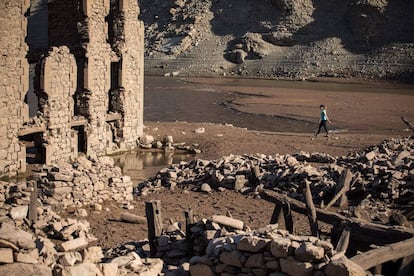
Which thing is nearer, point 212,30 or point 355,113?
point 355,113

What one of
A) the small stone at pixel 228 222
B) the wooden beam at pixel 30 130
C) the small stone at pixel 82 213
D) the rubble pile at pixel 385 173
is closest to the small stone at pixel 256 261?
the small stone at pixel 228 222

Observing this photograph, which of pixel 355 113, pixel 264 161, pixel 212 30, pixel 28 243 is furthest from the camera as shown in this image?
pixel 212 30

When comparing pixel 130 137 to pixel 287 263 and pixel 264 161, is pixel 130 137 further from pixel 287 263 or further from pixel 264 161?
pixel 287 263

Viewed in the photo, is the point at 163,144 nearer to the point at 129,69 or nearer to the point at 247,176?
the point at 129,69

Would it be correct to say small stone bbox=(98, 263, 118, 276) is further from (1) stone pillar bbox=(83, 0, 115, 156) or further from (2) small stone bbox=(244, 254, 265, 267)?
(1) stone pillar bbox=(83, 0, 115, 156)

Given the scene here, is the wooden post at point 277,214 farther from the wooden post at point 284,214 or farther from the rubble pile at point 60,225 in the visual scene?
the rubble pile at point 60,225

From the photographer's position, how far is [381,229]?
8.53 meters

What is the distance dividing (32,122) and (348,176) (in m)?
9.67

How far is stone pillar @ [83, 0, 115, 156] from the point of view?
20.2m

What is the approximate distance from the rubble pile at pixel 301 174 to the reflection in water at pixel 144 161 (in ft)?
6.66

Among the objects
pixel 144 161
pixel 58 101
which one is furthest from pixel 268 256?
pixel 144 161

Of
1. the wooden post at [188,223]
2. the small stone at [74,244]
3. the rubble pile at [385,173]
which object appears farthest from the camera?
the rubble pile at [385,173]

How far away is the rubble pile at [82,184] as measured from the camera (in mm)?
12906

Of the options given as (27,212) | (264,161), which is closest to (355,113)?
(264,161)
